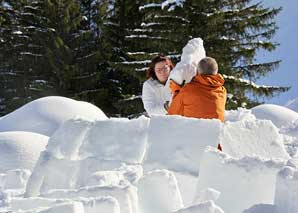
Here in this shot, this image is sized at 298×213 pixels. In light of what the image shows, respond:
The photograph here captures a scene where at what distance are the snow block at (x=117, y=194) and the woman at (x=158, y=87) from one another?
8.45 feet

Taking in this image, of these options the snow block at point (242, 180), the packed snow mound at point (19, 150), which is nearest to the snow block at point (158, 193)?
the snow block at point (242, 180)

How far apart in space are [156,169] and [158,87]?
1.86m

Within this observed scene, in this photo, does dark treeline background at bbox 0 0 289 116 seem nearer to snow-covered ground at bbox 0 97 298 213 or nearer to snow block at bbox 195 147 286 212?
snow-covered ground at bbox 0 97 298 213

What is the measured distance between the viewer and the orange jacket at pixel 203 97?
550 cm

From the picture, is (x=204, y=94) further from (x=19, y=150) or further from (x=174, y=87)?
(x=19, y=150)

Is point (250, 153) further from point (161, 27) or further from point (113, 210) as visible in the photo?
point (161, 27)

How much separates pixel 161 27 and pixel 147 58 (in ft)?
3.16

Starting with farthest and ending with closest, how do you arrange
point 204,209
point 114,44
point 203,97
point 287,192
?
point 114,44 → point 203,97 → point 287,192 → point 204,209

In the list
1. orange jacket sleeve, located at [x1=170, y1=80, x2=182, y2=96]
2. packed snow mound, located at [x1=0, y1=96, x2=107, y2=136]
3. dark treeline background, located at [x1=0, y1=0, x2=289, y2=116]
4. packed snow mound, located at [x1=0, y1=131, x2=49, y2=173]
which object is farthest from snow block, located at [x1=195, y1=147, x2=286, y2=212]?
dark treeline background, located at [x1=0, y1=0, x2=289, y2=116]

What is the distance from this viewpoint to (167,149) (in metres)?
5.00

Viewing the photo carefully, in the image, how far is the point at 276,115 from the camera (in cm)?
1036

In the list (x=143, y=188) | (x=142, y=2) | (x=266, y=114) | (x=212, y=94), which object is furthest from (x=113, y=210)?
(x=142, y=2)

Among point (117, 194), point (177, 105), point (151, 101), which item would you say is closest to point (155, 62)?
point (151, 101)

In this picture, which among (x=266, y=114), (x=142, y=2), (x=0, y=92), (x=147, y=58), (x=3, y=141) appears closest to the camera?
(x=3, y=141)
